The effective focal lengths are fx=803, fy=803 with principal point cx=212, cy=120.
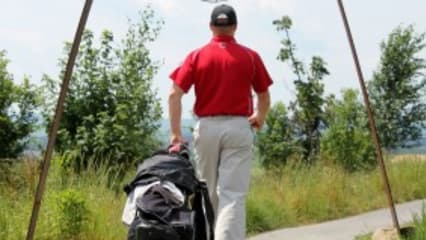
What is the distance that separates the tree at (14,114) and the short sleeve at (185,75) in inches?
339

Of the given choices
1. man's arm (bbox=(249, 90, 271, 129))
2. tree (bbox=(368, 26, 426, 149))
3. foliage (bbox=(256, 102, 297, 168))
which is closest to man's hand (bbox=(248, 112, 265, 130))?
man's arm (bbox=(249, 90, 271, 129))

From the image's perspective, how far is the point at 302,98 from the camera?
19.2 m

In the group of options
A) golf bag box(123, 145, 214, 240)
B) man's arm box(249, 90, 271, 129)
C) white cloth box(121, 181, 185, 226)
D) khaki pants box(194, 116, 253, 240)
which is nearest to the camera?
golf bag box(123, 145, 214, 240)

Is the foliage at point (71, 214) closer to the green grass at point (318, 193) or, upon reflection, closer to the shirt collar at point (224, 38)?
the green grass at point (318, 193)

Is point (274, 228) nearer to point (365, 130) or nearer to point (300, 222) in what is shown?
point (300, 222)

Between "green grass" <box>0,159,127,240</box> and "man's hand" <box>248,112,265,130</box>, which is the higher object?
"man's hand" <box>248,112,265,130</box>

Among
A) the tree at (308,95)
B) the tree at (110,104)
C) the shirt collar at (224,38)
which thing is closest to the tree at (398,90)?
the tree at (308,95)

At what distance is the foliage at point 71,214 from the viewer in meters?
6.80

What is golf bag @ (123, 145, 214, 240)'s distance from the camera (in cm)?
439

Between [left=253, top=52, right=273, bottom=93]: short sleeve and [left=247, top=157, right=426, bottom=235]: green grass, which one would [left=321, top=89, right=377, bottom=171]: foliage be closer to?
[left=247, top=157, right=426, bottom=235]: green grass

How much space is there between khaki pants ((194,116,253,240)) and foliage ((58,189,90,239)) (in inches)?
72.5

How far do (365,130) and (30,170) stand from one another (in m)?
10.5

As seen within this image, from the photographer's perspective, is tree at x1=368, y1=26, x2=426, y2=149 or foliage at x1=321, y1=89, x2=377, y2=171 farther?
tree at x1=368, y1=26, x2=426, y2=149

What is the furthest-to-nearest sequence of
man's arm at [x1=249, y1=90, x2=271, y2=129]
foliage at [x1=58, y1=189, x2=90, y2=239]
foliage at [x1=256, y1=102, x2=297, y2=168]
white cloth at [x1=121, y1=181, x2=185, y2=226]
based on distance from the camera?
foliage at [x1=256, y1=102, x2=297, y2=168]
foliage at [x1=58, y1=189, x2=90, y2=239]
man's arm at [x1=249, y1=90, x2=271, y2=129]
white cloth at [x1=121, y1=181, x2=185, y2=226]
